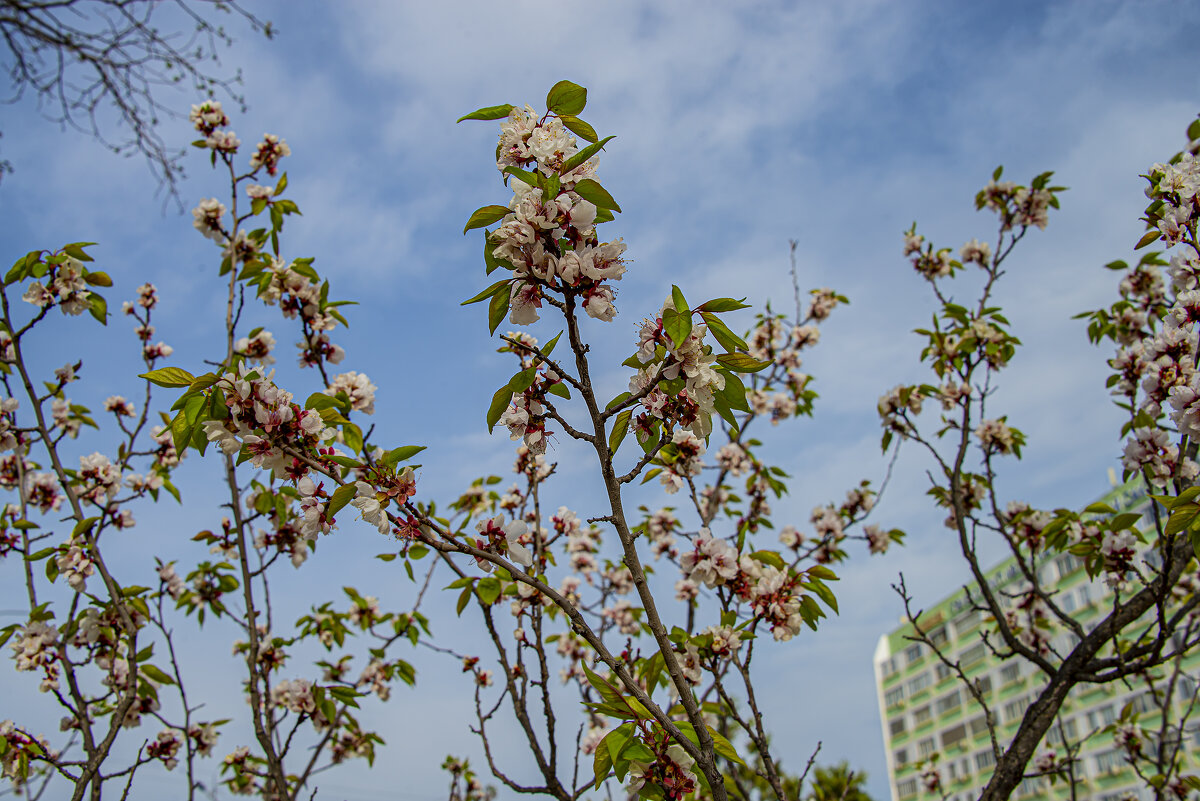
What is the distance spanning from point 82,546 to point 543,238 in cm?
313

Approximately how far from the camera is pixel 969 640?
45.7 meters

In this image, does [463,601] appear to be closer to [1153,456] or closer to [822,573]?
[822,573]

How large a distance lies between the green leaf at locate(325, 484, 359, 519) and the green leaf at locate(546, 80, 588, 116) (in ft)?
3.74

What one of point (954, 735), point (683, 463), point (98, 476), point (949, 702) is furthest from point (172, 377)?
point (949, 702)

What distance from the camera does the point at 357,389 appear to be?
12.1 ft

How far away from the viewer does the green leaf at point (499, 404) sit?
6.06 ft

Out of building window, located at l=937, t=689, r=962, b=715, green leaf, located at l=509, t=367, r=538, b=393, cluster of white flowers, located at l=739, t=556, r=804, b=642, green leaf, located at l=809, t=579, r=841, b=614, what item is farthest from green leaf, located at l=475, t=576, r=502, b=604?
building window, located at l=937, t=689, r=962, b=715

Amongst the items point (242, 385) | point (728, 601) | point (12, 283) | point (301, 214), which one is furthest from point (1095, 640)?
point (12, 283)

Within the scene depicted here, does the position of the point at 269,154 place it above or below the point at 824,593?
above

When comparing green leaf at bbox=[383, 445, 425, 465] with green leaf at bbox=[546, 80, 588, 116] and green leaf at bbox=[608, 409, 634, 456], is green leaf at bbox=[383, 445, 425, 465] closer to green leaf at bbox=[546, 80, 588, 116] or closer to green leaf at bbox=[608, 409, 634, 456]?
green leaf at bbox=[608, 409, 634, 456]

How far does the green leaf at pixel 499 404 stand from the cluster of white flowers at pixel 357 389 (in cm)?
200

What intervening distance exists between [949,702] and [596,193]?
53.9 m

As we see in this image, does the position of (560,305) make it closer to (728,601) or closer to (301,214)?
(728,601)

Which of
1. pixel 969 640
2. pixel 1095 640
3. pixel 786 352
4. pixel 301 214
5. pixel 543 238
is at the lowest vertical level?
pixel 1095 640
